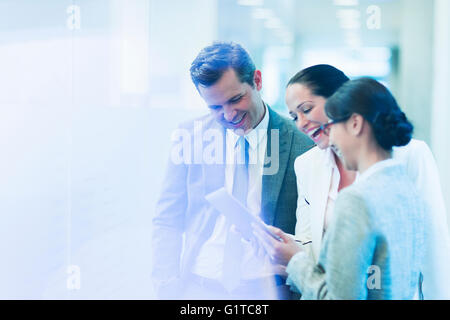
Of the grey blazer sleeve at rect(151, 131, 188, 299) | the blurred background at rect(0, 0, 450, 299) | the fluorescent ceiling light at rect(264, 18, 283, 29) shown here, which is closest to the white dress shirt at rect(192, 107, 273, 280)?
the grey blazer sleeve at rect(151, 131, 188, 299)

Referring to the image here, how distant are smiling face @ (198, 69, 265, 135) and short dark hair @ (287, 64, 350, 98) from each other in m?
0.16

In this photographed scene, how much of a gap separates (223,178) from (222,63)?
1.40 ft

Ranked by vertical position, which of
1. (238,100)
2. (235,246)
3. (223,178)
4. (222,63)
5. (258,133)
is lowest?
Answer: (235,246)

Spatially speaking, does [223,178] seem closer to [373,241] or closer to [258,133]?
[258,133]

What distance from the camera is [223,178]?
1708 millimetres

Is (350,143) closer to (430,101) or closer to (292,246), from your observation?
(292,246)

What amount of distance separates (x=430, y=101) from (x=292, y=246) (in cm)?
94

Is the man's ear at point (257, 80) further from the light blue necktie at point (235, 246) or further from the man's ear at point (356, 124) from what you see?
the man's ear at point (356, 124)

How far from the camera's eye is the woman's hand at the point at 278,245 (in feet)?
4.74

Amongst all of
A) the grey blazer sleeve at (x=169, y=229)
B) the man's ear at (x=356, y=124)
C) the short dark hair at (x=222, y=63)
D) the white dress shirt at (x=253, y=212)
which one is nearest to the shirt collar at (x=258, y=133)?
the white dress shirt at (x=253, y=212)

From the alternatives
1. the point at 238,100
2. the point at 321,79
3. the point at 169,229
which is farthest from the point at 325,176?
the point at 169,229

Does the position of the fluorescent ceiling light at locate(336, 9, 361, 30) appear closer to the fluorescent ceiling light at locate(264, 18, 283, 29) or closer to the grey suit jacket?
the fluorescent ceiling light at locate(264, 18, 283, 29)

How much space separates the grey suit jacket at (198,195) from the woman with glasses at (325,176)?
0.19 ft
